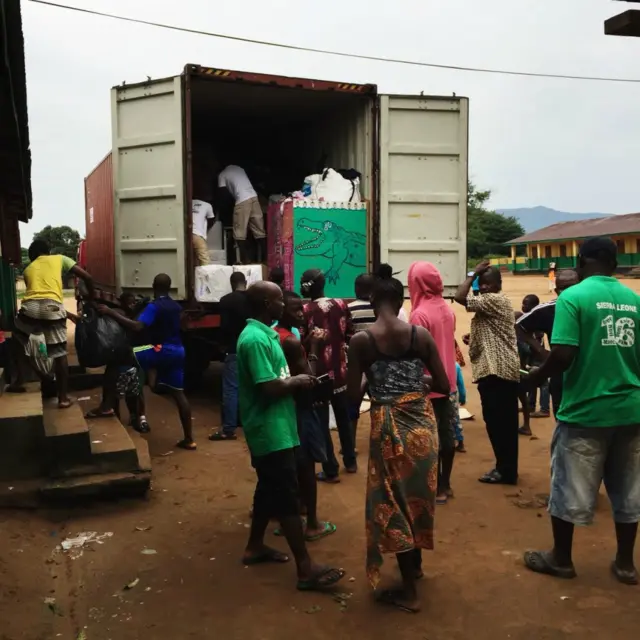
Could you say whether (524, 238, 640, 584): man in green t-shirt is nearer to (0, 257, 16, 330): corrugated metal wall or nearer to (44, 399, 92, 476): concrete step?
(44, 399, 92, 476): concrete step

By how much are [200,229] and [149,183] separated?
745 millimetres

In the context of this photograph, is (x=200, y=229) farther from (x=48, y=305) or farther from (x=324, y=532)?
(x=324, y=532)

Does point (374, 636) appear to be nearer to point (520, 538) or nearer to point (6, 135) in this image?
point (520, 538)

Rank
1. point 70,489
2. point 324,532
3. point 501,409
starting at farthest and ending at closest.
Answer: point 501,409 → point 70,489 → point 324,532

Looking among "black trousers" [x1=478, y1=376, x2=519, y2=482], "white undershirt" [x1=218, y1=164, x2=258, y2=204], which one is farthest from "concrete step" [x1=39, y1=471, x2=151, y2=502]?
"white undershirt" [x1=218, y1=164, x2=258, y2=204]

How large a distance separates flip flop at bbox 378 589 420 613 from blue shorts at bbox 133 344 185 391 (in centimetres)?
303

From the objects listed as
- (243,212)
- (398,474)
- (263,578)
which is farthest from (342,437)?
(243,212)

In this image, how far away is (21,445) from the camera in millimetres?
4551

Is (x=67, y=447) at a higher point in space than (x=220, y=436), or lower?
higher

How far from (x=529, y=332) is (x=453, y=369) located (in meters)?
0.67

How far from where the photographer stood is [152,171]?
6824 mm

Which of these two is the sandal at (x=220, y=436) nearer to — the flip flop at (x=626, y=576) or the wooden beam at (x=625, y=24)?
the flip flop at (x=626, y=576)

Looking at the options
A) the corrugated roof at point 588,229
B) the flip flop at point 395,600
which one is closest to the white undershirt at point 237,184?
the flip flop at point 395,600

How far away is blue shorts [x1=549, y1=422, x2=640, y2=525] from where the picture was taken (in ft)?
10.8
